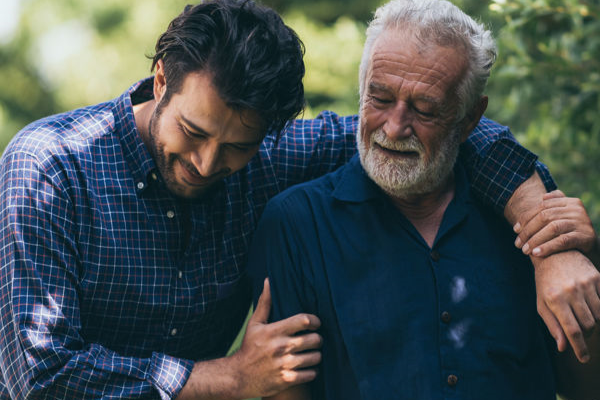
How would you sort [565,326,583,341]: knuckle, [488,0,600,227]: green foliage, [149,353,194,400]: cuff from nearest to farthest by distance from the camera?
[565,326,583,341]: knuckle, [149,353,194,400]: cuff, [488,0,600,227]: green foliage

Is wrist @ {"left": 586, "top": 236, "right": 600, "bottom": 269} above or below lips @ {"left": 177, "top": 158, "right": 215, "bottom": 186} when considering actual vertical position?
below

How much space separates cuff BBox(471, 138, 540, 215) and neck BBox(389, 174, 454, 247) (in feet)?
0.40

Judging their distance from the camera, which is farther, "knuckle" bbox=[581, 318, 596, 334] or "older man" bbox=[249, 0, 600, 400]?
"older man" bbox=[249, 0, 600, 400]

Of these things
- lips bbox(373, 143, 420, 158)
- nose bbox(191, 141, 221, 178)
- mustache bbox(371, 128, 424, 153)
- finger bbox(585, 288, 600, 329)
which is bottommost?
finger bbox(585, 288, 600, 329)

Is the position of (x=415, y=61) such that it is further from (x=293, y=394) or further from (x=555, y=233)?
(x=293, y=394)

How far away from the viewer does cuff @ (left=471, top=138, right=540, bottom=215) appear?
2236 millimetres

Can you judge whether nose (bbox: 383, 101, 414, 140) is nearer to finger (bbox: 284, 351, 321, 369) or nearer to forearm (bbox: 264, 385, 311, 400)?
finger (bbox: 284, 351, 321, 369)

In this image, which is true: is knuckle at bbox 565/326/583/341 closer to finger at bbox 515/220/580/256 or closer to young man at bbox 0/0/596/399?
finger at bbox 515/220/580/256

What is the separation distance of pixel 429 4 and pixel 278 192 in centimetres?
85

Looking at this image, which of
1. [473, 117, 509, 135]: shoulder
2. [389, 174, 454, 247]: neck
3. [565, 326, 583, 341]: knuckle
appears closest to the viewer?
[565, 326, 583, 341]: knuckle

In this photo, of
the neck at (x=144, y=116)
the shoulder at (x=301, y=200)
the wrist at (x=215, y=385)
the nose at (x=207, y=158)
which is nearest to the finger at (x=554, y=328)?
the shoulder at (x=301, y=200)

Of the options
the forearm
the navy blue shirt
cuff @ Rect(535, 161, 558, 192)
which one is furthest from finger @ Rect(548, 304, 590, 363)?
the forearm

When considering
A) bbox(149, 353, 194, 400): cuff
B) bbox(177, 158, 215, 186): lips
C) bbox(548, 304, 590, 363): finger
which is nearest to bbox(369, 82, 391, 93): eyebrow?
bbox(177, 158, 215, 186): lips

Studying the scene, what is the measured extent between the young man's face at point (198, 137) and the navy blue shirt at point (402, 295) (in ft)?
0.80
